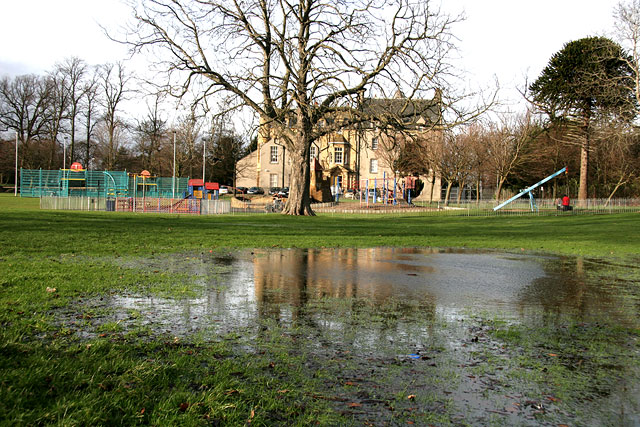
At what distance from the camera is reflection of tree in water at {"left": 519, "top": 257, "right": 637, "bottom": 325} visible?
23.8 feet

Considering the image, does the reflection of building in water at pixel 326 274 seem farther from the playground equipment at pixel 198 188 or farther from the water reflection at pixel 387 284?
the playground equipment at pixel 198 188

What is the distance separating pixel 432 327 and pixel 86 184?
5619 centimetres

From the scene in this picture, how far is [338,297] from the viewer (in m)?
8.15

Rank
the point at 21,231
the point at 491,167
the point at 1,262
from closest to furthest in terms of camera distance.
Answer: the point at 1,262 < the point at 21,231 < the point at 491,167

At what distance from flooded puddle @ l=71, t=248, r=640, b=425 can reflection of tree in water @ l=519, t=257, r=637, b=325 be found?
28mm

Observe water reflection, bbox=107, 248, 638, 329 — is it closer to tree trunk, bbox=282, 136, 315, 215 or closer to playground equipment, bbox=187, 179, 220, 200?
tree trunk, bbox=282, 136, 315, 215

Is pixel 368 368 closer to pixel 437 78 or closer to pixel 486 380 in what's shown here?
pixel 486 380

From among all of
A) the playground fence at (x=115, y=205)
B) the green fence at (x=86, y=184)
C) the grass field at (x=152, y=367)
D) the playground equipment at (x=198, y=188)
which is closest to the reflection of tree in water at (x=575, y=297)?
the grass field at (x=152, y=367)

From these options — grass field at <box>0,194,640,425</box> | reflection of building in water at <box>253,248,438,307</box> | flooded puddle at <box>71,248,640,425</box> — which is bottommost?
reflection of building in water at <box>253,248,438,307</box>

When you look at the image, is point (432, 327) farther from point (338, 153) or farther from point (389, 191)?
point (338, 153)

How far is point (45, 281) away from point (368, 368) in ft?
18.1

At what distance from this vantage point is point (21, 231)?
16062mm

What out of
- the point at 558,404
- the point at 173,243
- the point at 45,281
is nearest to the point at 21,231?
the point at 173,243

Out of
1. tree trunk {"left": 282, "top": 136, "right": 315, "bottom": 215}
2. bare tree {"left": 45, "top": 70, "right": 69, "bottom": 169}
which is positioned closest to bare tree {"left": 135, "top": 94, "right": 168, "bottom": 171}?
bare tree {"left": 45, "top": 70, "right": 69, "bottom": 169}
